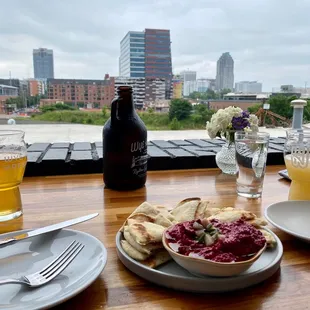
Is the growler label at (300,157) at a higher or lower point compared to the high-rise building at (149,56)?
lower

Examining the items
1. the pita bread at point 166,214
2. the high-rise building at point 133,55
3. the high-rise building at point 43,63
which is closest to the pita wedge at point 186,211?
the pita bread at point 166,214

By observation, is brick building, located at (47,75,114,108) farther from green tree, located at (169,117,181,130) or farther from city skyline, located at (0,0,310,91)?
green tree, located at (169,117,181,130)

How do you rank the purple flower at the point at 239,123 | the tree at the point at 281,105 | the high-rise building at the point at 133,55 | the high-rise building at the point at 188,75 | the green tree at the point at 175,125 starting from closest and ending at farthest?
the purple flower at the point at 239,123, the tree at the point at 281,105, the green tree at the point at 175,125, the high-rise building at the point at 133,55, the high-rise building at the point at 188,75

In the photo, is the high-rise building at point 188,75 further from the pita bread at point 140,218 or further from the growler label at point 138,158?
the pita bread at point 140,218

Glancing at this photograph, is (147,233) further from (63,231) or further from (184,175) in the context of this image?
(184,175)

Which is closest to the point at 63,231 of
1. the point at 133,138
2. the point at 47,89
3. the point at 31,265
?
the point at 31,265

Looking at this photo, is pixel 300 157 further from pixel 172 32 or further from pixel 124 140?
pixel 172 32

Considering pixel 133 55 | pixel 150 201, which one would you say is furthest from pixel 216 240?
pixel 133 55
